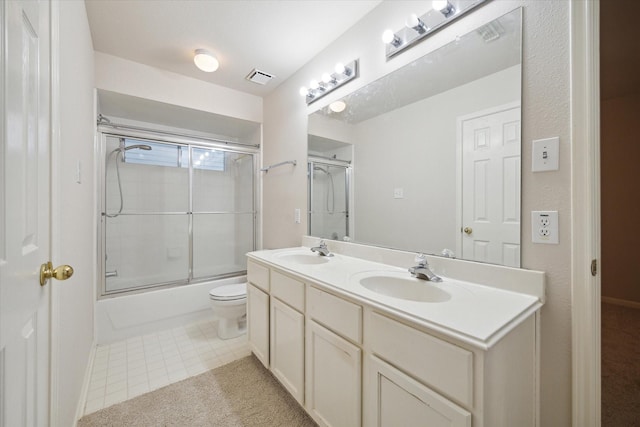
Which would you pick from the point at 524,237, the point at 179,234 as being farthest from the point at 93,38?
the point at 524,237

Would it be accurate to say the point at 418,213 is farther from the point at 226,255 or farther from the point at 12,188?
the point at 226,255

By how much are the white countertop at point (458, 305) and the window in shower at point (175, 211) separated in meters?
2.05

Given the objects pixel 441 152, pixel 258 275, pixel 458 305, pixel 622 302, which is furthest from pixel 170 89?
pixel 622 302

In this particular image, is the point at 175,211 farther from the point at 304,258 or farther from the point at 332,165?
the point at 332,165

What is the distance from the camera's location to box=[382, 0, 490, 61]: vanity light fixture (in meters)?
1.24

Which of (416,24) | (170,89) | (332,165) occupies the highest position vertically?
(170,89)

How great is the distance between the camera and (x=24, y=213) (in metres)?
0.70

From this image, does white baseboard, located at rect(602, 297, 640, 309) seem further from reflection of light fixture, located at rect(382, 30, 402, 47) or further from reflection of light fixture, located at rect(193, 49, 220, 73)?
reflection of light fixture, located at rect(193, 49, 220, 73)

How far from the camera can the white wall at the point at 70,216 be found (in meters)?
0.99

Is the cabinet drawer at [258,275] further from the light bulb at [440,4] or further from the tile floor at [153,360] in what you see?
the light bulb at [440,4]

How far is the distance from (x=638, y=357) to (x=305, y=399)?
94.0 inches

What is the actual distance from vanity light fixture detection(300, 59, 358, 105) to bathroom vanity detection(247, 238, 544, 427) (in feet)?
4.18

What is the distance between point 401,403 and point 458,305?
0.39m

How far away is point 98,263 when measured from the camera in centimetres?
223
